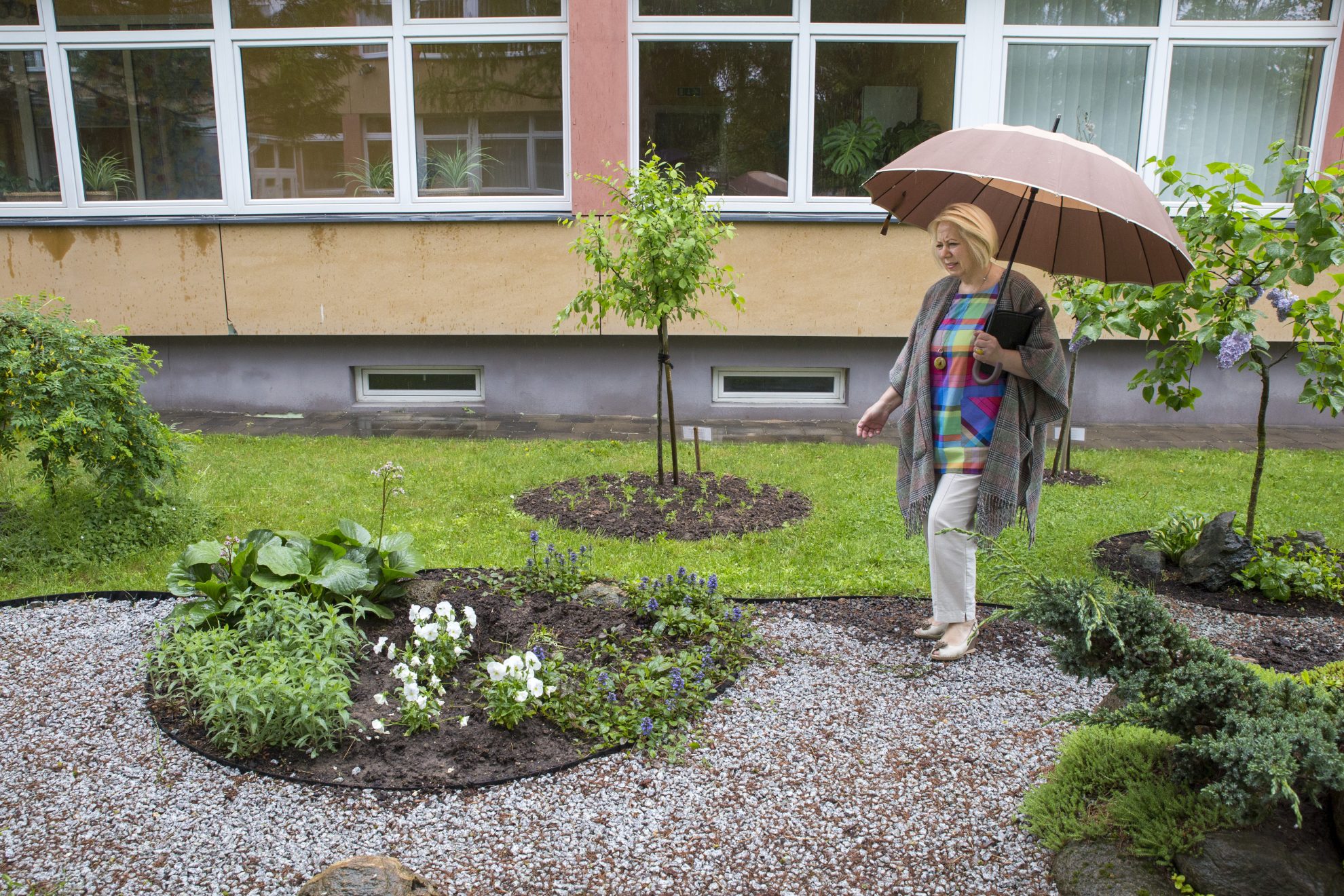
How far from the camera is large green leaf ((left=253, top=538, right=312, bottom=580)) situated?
4043 millimetres

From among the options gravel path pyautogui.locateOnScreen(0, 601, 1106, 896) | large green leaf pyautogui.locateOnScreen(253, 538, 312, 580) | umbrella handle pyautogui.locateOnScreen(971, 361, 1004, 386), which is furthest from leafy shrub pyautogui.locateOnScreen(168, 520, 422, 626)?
umbrella handle pyautogui.locateOnScreen(971, 361, 1004, 386)

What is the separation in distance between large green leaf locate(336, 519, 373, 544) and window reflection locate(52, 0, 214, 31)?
715cm

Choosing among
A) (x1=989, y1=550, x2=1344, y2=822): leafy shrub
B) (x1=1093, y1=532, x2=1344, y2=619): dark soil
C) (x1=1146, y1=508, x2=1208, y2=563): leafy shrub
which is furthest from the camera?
(x1=1146, y1=508, x2=1208, y2=563): leafy shrub

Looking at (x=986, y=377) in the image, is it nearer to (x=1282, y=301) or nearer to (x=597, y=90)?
(x=1282, y=301)

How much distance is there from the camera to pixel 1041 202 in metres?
3.88

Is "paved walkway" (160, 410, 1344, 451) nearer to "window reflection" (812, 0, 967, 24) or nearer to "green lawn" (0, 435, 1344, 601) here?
"green lawn" (0, 435, 1344, 601)

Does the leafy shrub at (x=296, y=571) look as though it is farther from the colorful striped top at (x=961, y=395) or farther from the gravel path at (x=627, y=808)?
the colorful striped top at (x=961, y=395)

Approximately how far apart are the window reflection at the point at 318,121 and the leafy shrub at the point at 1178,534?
7479 millimetres

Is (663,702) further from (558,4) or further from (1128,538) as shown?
(558,4)

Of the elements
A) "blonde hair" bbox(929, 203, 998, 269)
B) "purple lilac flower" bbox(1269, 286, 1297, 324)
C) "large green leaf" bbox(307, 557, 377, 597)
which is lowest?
"large green leaf" bbox(307, 557, 377, 597)

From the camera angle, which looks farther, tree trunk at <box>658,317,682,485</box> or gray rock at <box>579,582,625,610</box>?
tree trunk at <box>658,317,682,485</box>

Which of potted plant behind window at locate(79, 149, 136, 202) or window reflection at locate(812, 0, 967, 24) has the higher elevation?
window reflection at locate(812, 0, 967, 24)

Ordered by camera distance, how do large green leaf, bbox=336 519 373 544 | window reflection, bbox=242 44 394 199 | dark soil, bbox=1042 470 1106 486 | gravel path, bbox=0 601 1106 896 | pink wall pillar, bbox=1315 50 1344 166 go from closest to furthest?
gravel path, bbox=0 601 1106 896
large green leaf, bbox=336 519 373 544
dark soil, bbox=1042 470 1106 486
pink wall pillar, bbox=1315 50 1344 166
window reflection, bbox=242 44 394 199

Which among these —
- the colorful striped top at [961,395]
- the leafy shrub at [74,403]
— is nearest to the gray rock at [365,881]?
the colorful striped top at [961,395]
